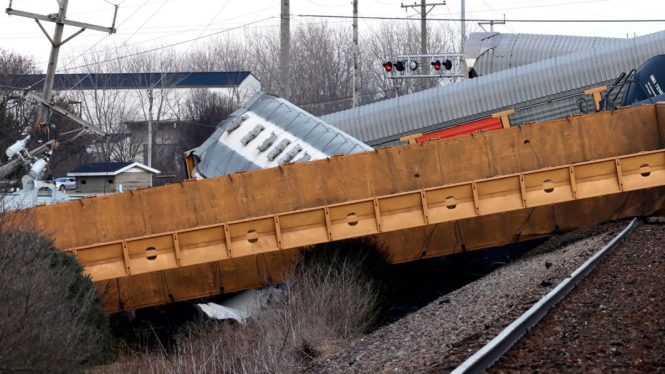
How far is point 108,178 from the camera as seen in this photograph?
162 feet

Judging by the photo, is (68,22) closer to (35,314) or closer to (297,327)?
(297,327)

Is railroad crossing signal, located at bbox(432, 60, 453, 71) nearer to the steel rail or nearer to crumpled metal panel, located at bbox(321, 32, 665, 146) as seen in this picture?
crumpled metal panel, located at bbox(321, 32, 665, 146)

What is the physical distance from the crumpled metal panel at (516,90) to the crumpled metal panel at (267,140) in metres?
6.05

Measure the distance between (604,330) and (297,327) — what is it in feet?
21.3

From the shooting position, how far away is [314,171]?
66.5ft

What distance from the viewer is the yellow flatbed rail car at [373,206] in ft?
62.0

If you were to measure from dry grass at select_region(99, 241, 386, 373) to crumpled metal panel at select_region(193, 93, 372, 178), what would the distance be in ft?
26.1

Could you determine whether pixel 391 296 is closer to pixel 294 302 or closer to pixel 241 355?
pixel 294 302

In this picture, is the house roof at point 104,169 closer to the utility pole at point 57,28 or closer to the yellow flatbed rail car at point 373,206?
the utility pole at point 57,28

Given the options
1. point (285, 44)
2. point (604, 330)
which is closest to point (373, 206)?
point (604, 330)

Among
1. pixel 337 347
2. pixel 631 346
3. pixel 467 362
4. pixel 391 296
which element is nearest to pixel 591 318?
pixel 631 346

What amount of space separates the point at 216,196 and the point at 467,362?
12.7 metres

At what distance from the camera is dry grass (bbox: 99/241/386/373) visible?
13.1 meters

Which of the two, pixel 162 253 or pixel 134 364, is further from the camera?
pixel 162 253
